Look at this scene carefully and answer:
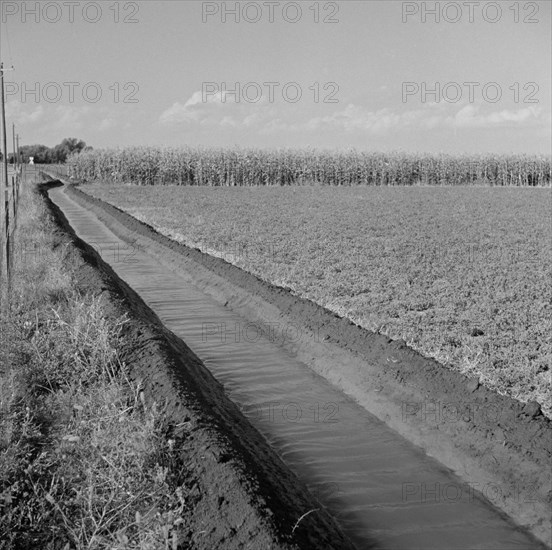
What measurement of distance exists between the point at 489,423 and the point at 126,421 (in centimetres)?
294

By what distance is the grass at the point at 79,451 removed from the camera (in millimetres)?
4258

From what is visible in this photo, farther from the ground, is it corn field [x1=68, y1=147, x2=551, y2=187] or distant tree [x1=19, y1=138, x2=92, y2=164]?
distant tree [x1=19, y1=138, x2=92, y2=164]

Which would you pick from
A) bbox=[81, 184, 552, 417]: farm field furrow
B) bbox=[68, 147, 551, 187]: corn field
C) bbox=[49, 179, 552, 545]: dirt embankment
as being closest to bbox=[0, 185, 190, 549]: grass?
bbox=[49, 179, 552, 545]: dirt embankment

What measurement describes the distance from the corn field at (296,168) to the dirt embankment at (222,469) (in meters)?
43.9

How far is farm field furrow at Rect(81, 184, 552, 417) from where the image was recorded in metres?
8.21

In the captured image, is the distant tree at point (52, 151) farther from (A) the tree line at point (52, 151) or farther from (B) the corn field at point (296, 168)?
(B) the corn field at point (296, 168)

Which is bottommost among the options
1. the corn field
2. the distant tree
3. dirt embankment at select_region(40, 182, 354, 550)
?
dirt embankment at select_region(40, 182, 354, 550)

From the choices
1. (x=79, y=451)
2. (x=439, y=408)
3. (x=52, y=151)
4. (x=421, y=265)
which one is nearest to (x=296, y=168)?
(x=421, y=265)

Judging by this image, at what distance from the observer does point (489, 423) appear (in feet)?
19.8

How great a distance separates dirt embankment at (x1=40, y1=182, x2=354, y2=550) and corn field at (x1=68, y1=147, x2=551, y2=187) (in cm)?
4390

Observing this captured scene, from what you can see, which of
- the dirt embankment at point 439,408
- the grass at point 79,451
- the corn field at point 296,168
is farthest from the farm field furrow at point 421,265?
the corn field at point 296,168

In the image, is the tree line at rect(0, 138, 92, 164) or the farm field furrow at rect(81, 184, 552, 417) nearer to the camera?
the farm field furrow at rect(81, 184, 552, 417)

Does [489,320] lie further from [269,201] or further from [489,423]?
[269,201]

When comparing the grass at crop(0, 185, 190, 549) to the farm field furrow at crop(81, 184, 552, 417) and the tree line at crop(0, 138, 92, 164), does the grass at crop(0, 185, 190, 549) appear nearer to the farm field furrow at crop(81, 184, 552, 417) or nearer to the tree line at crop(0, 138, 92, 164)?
the farm field furrow at crop(81, 184, 552, 417)
